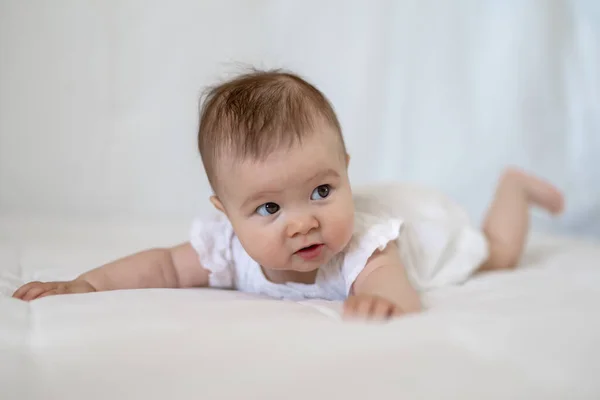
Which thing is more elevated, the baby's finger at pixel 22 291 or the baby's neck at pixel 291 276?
the baby's finger at pixel 22 291

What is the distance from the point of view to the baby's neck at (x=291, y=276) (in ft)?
3.60

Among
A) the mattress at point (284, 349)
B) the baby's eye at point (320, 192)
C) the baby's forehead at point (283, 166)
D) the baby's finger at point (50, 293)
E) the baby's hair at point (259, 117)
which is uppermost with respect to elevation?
the baby's hair at point (259, 117)

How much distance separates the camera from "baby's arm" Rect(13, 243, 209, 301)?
3.33 ft

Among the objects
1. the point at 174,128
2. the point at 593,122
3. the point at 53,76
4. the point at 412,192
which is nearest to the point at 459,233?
the point at 412,192

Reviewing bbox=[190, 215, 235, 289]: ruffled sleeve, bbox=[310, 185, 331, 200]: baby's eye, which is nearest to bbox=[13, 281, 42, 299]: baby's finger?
bbox=[190, 215, 235, 289]: ruffled sleeve

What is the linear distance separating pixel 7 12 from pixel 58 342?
1369 mm

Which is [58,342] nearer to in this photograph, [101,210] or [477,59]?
[101,210]

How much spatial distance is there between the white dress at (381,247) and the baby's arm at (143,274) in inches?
1.0

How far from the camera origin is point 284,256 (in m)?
0.97

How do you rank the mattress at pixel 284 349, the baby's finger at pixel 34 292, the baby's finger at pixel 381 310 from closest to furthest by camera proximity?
the mattress at pixel 284 349, the baby's finger at pixel 381 310, the baby's finger at pixel 34 292

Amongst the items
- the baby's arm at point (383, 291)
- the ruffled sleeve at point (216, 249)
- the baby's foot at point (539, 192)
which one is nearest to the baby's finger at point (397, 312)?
the baby's arm at point (383, 291)

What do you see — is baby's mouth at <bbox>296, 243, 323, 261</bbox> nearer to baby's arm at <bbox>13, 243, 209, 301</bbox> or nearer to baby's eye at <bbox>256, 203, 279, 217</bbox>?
baby's eye at <bbox>256, 203, 279, 217</bbox>

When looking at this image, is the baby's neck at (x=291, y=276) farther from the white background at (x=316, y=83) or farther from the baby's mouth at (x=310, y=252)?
the white background at (x=316, y=83)

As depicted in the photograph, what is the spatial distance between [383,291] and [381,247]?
0.11 metres
